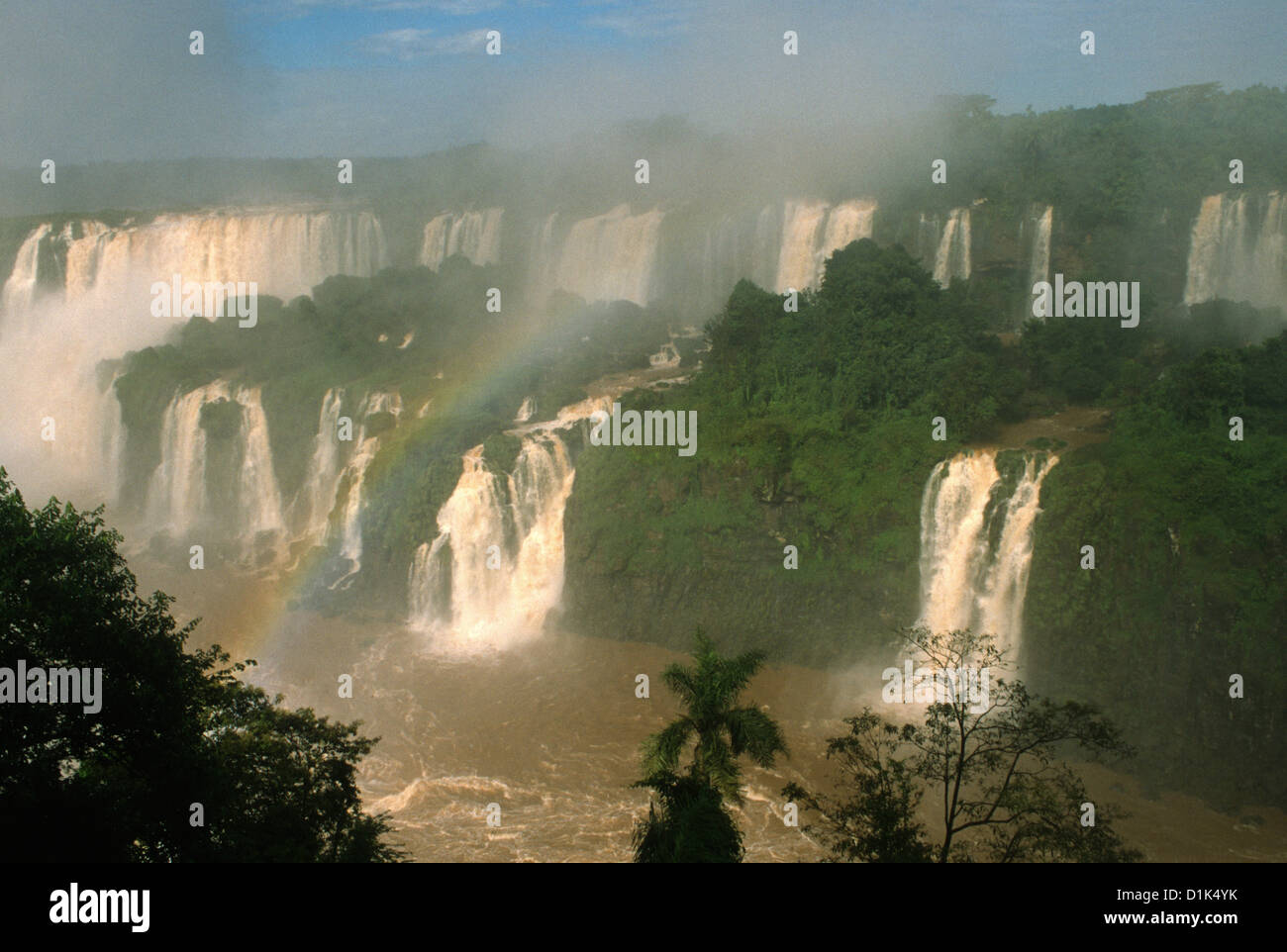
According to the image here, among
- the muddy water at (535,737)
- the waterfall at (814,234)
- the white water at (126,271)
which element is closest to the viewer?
the muddy water at (535,737)

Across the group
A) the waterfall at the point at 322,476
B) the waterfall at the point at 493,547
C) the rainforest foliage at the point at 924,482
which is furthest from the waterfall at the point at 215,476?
the rainforest foliage at the point at 924,482

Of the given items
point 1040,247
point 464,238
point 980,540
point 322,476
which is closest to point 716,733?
point 980,540

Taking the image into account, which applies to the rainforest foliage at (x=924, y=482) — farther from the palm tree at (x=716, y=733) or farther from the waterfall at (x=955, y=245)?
the palm tree at (x=716, y=733)

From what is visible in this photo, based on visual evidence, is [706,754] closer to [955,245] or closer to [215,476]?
[955,245]

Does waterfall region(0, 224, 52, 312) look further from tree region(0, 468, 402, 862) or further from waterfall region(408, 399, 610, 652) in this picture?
tree region(0, 468, 402, 862)

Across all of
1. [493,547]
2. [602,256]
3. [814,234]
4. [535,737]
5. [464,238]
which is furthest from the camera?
[464,238]
